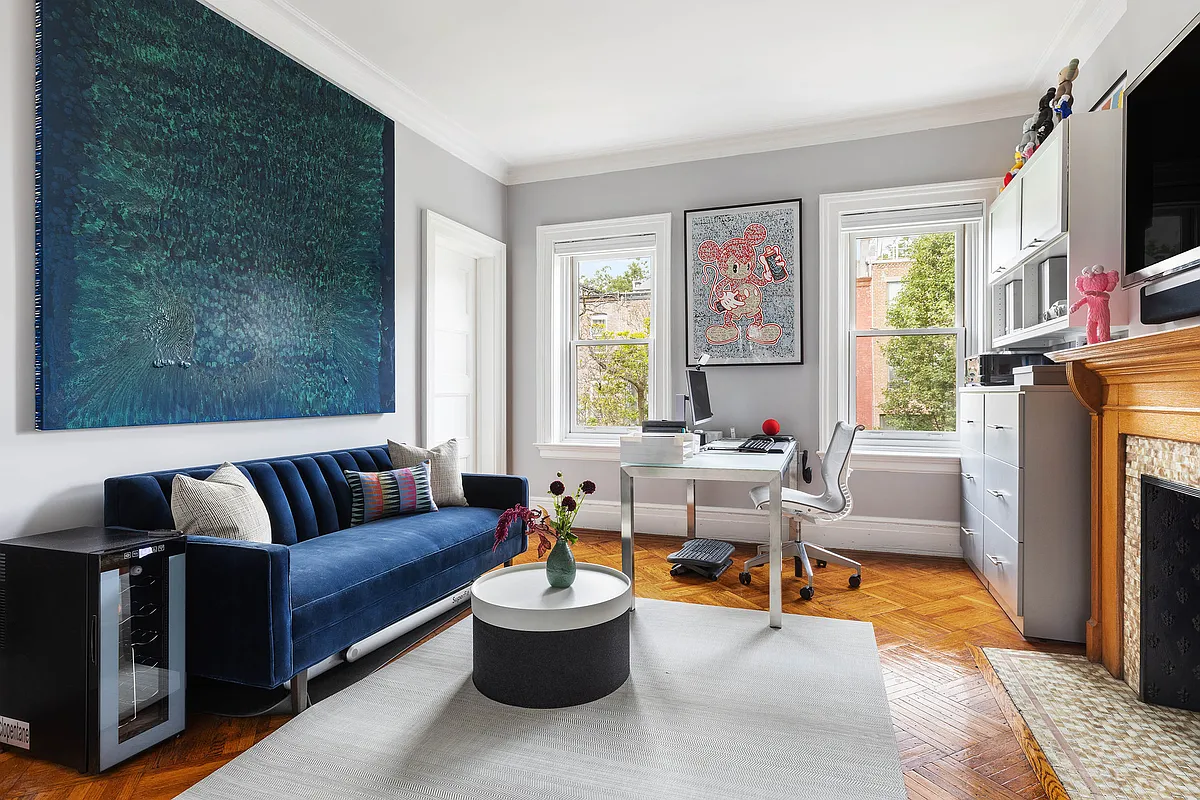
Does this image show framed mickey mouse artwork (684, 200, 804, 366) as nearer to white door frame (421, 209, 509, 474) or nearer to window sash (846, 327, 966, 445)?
window sash (846, 327, 966, 445)

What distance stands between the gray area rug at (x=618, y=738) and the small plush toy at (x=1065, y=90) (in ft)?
8.66

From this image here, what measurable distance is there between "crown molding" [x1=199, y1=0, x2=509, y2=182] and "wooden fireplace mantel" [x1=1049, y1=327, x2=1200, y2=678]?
3.58 meters

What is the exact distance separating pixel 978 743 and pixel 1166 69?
2.16m

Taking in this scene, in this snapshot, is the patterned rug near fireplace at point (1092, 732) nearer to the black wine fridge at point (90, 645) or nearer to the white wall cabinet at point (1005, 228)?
the white wall cabinet at point (1005, 228)

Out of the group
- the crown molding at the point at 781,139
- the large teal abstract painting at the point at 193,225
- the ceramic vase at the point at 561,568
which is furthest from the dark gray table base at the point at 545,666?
the crown molding at the point at 781,139

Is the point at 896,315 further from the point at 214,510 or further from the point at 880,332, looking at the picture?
the point at 214,510

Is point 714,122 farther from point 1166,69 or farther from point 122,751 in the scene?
point 122,751

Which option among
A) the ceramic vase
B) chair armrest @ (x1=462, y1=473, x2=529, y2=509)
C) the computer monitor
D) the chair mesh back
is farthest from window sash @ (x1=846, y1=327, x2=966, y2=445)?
the ceramic vase

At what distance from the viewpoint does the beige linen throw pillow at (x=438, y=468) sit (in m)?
3.54

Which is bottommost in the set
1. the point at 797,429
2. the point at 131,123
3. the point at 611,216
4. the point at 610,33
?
the point at 797,429

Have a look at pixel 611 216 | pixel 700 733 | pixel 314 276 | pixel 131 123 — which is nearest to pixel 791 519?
pixel 700 733

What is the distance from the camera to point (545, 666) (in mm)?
2178

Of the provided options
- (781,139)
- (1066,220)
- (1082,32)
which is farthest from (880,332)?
(1082,32)

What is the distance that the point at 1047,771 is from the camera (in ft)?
5.79
